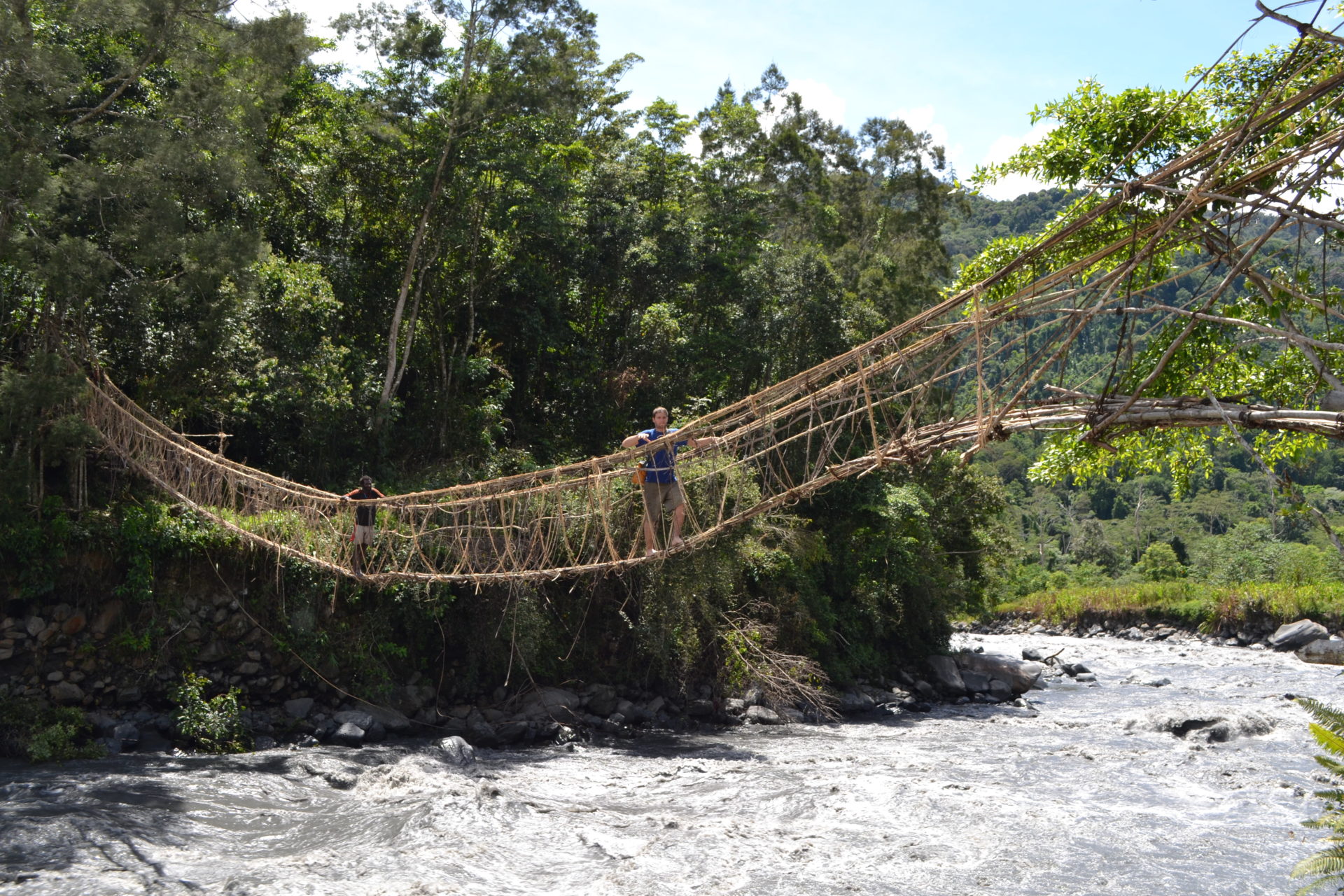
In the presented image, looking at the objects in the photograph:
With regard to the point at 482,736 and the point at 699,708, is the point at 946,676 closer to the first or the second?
the point at 699,708

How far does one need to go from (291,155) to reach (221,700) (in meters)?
7.24

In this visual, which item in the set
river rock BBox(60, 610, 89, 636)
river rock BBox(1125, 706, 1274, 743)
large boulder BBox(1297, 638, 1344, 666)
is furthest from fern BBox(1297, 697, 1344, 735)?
large boulder BBox(1297, 638, 1344, 666)

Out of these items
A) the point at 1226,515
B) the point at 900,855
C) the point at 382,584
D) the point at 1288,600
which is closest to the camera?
the point at 900,855

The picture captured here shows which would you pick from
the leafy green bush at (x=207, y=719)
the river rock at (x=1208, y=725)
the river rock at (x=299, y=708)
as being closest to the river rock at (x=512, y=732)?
the river rock at (x=299, y=708)

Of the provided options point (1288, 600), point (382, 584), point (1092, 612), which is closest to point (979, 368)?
point (382, 584)

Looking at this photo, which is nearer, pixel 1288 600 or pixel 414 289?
pixel 414 289

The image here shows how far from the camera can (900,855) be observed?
19.9 feet

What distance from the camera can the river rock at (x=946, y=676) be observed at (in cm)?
1296

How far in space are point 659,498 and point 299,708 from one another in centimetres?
463

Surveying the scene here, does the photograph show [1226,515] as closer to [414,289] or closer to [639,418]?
[639,418]

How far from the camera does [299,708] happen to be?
28.6 ft

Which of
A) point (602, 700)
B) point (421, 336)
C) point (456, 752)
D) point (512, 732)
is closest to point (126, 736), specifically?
point (456, 752)

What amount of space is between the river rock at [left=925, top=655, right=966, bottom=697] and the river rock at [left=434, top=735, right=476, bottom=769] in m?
7.05

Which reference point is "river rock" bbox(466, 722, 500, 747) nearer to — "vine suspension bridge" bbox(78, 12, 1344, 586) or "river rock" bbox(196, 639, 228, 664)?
"vine suspension bridge" bbox(78, 12, 1344, 586)
